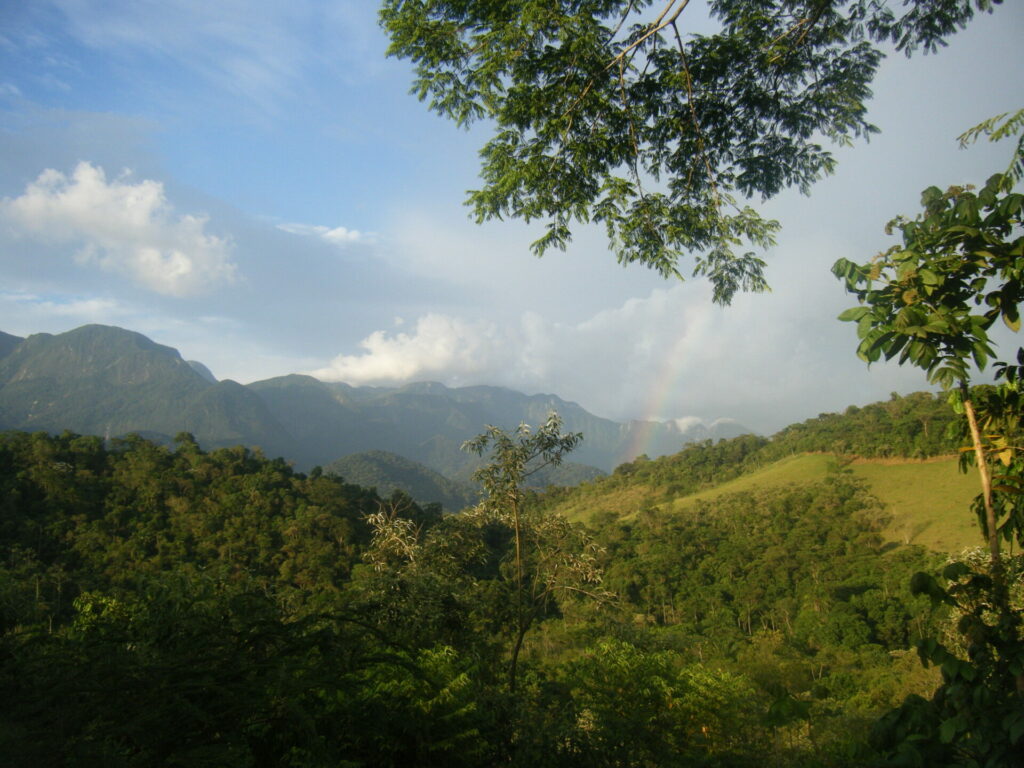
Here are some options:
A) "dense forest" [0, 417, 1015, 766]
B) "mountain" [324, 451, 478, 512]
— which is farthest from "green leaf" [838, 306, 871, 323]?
"mountain" [324, 451, 478, 512]

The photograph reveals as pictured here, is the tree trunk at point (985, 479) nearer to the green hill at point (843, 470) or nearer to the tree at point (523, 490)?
the tree at point (523, 490)

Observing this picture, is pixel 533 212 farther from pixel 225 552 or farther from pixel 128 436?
pixel 128 436

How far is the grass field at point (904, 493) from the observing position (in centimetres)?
4684

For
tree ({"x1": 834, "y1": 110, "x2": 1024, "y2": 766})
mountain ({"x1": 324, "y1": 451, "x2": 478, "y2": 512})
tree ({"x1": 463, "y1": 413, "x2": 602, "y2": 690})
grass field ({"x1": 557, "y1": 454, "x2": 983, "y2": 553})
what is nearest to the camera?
tree ({"x1": 834, "y1": 110, "x2": 1024, "y2": 766})

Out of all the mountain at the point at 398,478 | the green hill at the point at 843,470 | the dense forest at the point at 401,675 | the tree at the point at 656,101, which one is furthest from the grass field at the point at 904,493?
the mountain at the point at 398,478

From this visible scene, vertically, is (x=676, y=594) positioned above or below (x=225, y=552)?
below

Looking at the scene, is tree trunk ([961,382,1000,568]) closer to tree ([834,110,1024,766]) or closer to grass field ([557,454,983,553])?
tree ([834,110,1024,766])

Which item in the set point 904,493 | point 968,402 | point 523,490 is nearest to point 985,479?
point 968,402

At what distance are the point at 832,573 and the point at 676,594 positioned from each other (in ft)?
47.0

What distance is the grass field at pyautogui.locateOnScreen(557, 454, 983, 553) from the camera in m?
46.8

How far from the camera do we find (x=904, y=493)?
55531mm

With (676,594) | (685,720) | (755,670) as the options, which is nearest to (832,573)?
(676,594)

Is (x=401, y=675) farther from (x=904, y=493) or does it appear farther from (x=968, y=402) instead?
(x=904, y=493)

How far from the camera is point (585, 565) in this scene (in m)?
7.82
